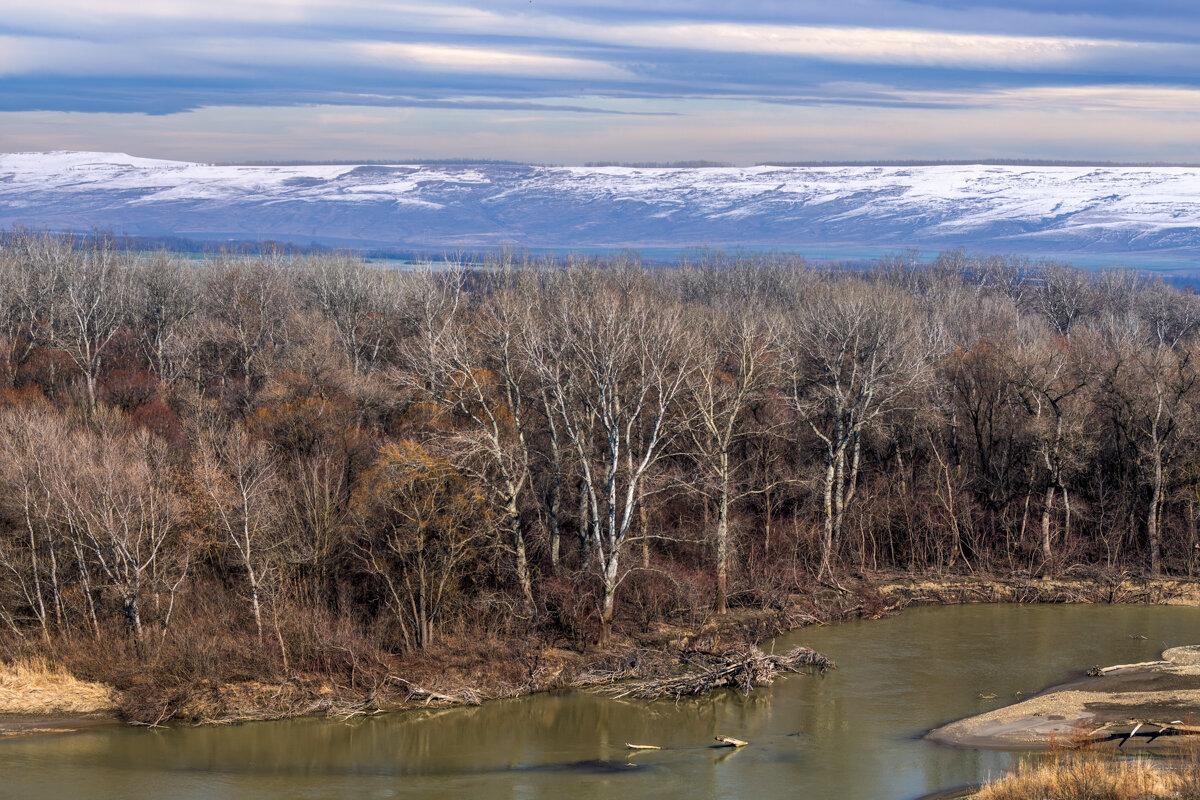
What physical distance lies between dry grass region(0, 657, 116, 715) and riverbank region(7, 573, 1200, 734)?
66mm

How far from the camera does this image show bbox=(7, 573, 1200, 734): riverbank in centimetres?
3017

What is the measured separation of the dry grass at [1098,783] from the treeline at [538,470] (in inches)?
596

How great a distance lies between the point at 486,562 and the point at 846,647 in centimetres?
1214

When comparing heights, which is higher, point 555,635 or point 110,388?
point 110,388

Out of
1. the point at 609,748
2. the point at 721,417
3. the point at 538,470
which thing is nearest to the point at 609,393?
the point at 538,470

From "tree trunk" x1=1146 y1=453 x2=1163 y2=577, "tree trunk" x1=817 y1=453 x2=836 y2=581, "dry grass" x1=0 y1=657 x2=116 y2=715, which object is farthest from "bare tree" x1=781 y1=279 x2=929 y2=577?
"dry grass" x1=0 y1=657 x2=116 y2=715

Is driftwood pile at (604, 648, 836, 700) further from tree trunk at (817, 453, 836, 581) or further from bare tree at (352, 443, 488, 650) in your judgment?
tree trunk at (817, 453, 836, 581)

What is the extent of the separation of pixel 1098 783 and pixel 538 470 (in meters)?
25.3

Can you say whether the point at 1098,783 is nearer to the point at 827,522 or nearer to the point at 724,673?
the point at 724,673

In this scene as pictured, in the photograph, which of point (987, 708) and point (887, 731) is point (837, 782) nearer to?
point (887, 731)

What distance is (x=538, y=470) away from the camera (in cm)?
4250

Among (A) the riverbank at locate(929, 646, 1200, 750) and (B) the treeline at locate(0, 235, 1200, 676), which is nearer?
(A) the riverbank at locate(929, 646, 1200, 750)

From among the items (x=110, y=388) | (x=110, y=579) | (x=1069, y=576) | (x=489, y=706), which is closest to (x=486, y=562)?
(x=489, y=706)

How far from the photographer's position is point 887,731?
94.8 ft
